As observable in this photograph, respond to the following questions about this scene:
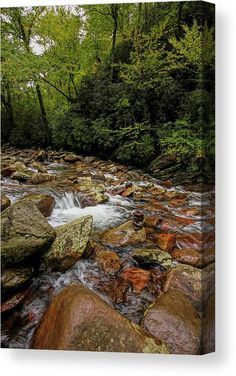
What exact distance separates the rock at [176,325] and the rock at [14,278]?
81cm

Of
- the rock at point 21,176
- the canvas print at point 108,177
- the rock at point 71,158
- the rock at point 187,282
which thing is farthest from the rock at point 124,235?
the rock at point 21,176

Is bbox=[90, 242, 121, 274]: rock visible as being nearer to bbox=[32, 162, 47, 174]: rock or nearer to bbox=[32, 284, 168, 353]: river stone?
bbox=[32, 284, 168, 353]: river stone

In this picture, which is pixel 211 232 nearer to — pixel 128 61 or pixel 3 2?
pixel 128 61

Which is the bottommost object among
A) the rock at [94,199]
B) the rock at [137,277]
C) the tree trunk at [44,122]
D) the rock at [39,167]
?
the rock at [137,277]

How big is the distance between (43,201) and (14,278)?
0.54 m

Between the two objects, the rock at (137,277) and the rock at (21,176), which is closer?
the rock at (137,277)

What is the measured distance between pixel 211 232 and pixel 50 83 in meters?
1.46

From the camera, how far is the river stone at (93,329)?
136 inches

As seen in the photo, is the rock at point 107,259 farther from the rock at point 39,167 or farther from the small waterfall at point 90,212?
the rock at point 39,167

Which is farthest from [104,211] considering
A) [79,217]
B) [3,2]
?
[3,2]

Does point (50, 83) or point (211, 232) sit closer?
point (211, 232)

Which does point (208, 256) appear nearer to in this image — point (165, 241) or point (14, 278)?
point (165, 241)

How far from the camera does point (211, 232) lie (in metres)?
3.53

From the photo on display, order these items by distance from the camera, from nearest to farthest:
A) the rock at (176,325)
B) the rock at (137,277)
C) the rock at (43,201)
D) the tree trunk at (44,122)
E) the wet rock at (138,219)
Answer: the rock at (176,325) → the rock at (137,277) → the wet rock at (138,219) → the rock at (43,201) → the tree trunk at (44,122)
